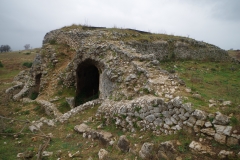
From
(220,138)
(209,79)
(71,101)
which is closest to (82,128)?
(71,101)

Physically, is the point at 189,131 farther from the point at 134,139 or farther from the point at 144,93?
the point at 144,93

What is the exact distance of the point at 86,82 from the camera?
15.2 metres

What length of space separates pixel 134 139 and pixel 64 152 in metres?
2.83

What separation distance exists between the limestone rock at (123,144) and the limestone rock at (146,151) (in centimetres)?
65

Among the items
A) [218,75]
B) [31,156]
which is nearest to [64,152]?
[31,156]

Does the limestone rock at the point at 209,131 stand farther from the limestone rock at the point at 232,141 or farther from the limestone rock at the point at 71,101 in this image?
the limestone rock at the point at 71,101

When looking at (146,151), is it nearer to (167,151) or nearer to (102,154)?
(167,151)

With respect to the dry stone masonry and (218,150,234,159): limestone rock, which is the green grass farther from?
(218,150,234,159): limestone rock

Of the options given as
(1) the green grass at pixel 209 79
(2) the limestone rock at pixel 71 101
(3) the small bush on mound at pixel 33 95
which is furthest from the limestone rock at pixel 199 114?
(3) the small bush on mound at pixel 33 95

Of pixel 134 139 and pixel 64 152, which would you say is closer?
pixel 134 139

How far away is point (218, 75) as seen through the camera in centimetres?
1612

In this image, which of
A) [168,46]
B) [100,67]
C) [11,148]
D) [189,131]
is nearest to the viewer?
[189,131]

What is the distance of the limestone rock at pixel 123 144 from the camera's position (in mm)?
6531

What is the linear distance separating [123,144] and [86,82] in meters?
9.19
